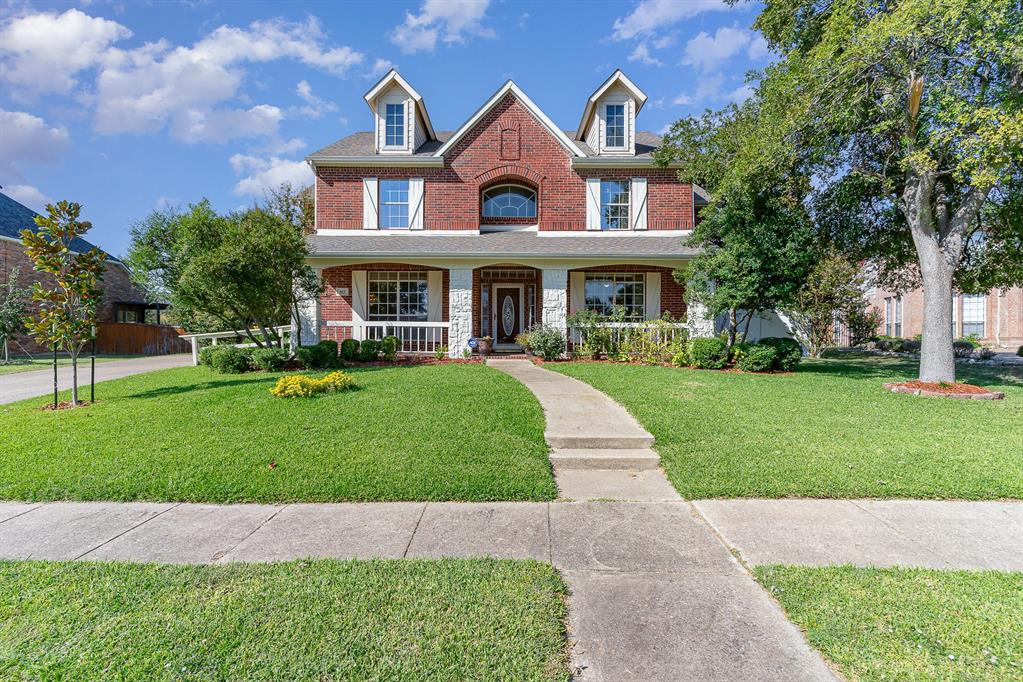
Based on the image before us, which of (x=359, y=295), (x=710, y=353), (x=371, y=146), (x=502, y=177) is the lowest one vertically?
(x=710, y=353)

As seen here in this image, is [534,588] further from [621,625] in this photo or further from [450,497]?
[450,497]

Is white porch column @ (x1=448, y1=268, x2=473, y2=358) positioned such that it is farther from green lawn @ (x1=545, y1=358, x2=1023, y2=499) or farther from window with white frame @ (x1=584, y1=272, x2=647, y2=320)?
green lawn @ (x1=545, y1=358, x2=1023, y2=499)

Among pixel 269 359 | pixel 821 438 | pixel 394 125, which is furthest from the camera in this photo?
pixel 394 125

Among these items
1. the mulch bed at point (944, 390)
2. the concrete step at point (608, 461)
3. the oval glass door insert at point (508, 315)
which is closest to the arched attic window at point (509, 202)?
the oval glass door insert at point (508, 315)

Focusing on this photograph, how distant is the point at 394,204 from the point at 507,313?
5.18m

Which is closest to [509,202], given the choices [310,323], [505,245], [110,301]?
[505,245]

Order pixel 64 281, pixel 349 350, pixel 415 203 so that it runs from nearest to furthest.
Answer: pixel 64 281 < pixel 349 350 < pixel 415 203

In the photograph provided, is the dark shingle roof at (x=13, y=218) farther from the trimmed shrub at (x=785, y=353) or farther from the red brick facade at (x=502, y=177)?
the trimmed shrub at (x=785, y=353)

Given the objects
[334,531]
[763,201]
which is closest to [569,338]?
[763,201]

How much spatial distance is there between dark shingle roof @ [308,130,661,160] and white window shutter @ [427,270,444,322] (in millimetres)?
3971

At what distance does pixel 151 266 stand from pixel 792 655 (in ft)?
124

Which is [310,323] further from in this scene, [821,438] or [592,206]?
[821,438]

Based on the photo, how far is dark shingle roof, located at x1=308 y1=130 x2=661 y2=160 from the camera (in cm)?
1539

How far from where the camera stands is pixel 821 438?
5.92 m
